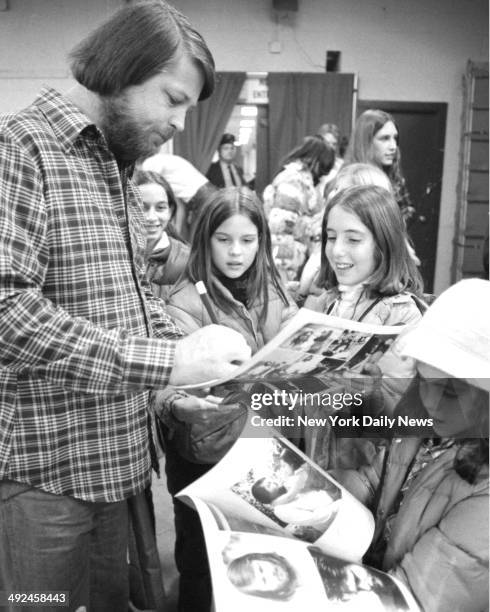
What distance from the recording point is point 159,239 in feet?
6.72

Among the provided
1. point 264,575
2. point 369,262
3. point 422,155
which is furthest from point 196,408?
point 422,155

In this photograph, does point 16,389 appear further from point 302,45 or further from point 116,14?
point 302,45

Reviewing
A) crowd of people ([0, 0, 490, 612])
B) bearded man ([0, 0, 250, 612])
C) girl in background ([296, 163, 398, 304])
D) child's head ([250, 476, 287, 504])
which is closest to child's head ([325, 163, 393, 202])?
girl in background ([296, 163, 398, 304])

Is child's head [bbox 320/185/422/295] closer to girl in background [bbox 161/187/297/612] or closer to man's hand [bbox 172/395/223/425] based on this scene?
girl in background [bbox 161/187/297/612]

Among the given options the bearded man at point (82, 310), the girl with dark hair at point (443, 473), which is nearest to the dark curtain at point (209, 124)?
the bearded man at point (82, 310)

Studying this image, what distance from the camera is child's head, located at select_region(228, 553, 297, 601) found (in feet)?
2.45

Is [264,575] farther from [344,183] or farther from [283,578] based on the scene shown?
[344,183]

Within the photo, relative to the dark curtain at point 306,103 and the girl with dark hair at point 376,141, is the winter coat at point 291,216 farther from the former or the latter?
the dark curtain at point 306,103

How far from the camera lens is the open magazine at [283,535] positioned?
29.6 inches

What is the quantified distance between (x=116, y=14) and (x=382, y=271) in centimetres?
82

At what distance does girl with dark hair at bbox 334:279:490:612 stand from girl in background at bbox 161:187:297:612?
2.10 ft

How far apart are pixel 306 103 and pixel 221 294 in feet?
15.7

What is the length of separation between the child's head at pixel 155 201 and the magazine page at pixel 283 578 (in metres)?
1.37

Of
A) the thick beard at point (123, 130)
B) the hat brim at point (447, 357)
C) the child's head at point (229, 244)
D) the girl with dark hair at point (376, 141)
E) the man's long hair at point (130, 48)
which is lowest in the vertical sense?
the hat brim at point (447, 357)
